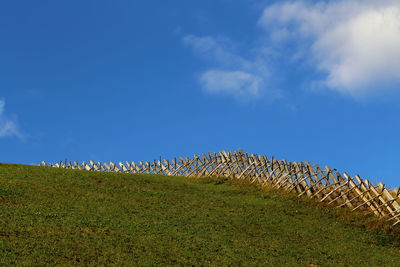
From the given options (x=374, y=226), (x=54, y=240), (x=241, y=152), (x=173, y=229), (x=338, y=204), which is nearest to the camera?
(x=54, y=240)

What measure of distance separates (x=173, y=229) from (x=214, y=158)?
1997 centimetres

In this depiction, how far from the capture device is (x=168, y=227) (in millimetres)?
19812

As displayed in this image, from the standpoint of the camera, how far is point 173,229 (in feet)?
64.1

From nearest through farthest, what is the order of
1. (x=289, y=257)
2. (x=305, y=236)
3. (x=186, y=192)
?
1. (x=289, y=257)
2. (x=305, y=236)
3. (x=186, y=192)

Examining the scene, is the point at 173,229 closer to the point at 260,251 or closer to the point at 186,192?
the point at 260,251

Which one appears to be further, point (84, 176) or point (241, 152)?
point (241, 152)

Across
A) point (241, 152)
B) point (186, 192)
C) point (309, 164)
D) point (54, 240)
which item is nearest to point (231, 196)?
point (186, 192)

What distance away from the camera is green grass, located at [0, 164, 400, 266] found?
1594 cm

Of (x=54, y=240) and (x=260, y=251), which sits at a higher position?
(x=54, y=240)

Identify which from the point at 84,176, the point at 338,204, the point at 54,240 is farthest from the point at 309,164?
the point at 54,240

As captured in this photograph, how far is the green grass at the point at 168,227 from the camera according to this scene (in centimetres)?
1594

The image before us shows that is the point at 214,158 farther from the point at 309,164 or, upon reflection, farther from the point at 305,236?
the point at 305,236

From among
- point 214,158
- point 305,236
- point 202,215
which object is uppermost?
point 214,158

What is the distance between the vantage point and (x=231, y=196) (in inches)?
1128
